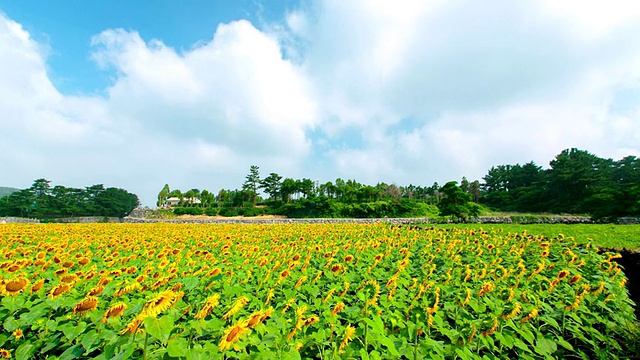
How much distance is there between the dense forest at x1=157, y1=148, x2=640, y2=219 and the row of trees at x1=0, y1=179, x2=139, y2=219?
12.9m

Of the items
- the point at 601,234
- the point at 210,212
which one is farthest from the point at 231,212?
the point at 601,234

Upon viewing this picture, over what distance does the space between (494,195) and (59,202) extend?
243 ft

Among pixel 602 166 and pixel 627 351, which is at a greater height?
pixel 602 166

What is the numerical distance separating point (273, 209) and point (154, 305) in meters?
50.0

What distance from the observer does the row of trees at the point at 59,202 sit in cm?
4800

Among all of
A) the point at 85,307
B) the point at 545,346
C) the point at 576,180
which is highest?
the point at 576,180

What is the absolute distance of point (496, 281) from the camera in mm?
3328

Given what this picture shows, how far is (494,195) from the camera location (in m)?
55.4

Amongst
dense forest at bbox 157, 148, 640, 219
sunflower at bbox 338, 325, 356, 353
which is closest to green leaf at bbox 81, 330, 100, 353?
sunflower at bbox 338, 325, 356, 353

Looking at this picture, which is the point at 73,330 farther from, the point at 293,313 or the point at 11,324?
the point at 293,313

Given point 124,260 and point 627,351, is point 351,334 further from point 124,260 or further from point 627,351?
point 124,260

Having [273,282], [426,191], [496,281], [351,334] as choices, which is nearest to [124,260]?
[273,282]

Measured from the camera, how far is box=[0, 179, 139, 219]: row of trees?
48000mm

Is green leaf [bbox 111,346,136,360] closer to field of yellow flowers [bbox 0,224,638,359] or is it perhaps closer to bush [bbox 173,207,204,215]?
field of yellow flowers [bbox 0,224,638,359]
